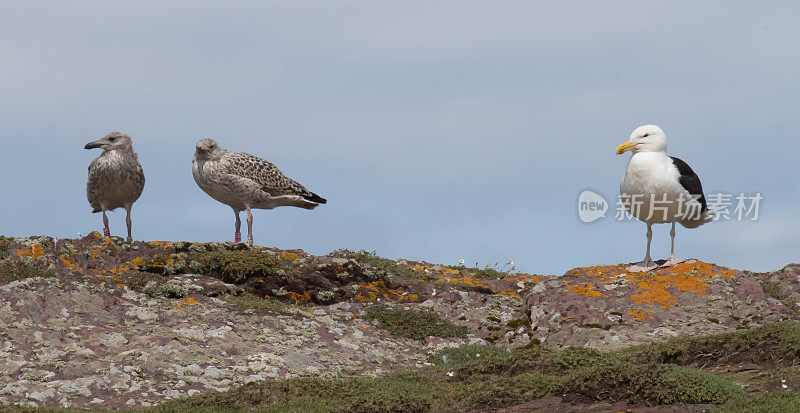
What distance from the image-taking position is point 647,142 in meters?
20.6

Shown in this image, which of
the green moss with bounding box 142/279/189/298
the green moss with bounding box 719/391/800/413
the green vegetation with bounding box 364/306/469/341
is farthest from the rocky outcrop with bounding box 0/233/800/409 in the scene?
the green moss with bounding box 719/391/800/413

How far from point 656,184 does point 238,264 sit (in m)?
10.2

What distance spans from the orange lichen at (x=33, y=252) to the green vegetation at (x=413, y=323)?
7.57 metres

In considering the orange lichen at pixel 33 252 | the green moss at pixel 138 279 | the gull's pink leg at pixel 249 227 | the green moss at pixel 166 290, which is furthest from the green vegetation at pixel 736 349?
the orange lichen at pixel 33 252

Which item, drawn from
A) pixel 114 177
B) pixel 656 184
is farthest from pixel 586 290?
pixel 114 177

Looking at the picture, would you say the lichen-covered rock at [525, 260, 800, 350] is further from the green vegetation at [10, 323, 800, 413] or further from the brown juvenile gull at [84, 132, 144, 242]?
the brown juvenile gull at [84, 132, 144, 242]

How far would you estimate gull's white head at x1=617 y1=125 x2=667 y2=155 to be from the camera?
812 inches

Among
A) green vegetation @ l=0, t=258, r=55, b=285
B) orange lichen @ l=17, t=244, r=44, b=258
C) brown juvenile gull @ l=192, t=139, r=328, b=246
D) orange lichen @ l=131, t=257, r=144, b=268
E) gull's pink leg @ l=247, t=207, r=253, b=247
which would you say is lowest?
green vegetation @ l=0, t=258, r=55, b=285

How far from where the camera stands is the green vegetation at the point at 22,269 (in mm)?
17891

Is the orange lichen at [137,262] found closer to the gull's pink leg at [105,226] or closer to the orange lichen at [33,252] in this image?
the orange lichen at [33,252]

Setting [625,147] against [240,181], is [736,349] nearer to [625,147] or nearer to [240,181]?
[625,147]

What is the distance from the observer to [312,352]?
16.0 metres

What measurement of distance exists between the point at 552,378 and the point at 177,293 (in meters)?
8.95

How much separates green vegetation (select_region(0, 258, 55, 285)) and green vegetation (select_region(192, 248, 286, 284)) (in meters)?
3.28
